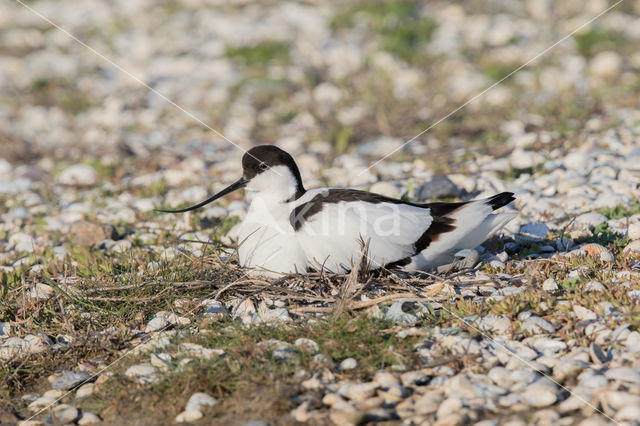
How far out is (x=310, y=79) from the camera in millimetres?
9531

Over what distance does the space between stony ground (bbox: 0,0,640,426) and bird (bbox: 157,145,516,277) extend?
0.36 feet

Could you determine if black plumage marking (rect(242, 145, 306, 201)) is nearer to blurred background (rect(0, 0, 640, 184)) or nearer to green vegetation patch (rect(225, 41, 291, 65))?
blurred background (rect(0, 0, 640, 184))

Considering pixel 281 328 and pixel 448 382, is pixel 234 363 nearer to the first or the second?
pixel 281 328

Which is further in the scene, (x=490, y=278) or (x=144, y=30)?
(x=144, y=30)

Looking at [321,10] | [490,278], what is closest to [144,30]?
[321,10]

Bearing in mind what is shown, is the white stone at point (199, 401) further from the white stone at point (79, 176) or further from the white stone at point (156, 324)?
the white stone at point (79, 176)

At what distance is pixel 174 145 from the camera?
8.23 meters

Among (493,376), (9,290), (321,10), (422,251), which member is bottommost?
(493,376)

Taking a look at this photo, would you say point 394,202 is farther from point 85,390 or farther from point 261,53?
Answer: point 261,53

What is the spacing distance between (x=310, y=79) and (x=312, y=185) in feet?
10.4

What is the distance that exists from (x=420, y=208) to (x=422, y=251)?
0.29 m

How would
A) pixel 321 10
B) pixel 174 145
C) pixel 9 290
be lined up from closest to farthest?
pixel 9 290 < pixel 174 145 < pixel 321 10

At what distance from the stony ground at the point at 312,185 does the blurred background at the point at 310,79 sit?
0.04 meters

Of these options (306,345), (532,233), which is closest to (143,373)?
(306,345)
